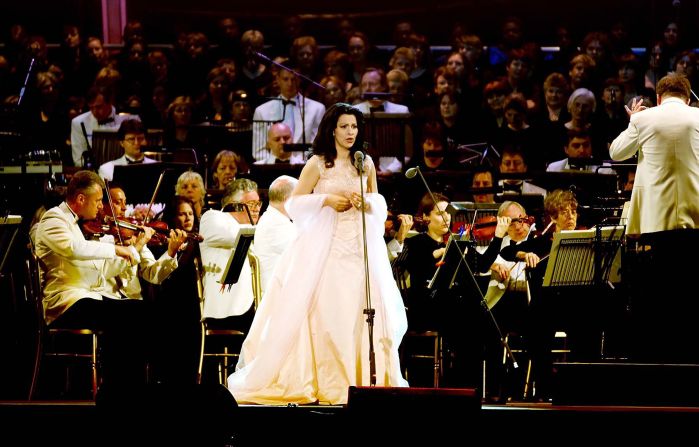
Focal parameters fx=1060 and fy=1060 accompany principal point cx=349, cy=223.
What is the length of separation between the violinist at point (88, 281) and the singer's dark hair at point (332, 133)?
154 cm

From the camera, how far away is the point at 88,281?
6922 millimetres

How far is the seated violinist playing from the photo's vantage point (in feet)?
22.5

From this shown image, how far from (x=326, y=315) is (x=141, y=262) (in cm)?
188

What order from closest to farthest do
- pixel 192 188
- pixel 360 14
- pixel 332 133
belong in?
pixel 332 133
pixel 192 188
pixel 360 14

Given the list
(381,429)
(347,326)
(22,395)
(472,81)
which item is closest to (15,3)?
(472,81)

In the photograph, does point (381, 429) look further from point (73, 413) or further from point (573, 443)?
point (73, 413)

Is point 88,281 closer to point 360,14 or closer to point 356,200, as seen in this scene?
point 356,200

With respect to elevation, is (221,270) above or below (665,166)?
below

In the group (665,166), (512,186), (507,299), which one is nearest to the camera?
(665,166)

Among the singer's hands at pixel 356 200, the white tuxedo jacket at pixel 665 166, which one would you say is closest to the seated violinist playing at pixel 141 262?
the singer's hands at pixel 356 200

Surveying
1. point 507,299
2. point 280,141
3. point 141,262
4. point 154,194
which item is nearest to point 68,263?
point 141,262

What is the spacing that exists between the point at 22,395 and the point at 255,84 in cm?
440

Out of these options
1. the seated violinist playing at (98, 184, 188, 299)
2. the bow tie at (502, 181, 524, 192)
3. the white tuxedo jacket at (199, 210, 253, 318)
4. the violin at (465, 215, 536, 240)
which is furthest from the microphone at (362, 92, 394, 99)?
the seated violinist playing at (98, 184, 188, 299)

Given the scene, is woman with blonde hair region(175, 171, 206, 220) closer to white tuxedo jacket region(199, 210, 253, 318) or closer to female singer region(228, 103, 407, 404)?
white tuxedo jacket region(199, 210, 253, 318)
